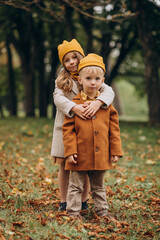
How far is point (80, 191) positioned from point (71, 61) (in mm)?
1428

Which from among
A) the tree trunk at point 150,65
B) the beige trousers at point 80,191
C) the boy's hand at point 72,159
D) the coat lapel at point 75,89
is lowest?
the beige trousers at point 80,191

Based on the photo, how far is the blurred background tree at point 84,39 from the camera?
35.1 feet

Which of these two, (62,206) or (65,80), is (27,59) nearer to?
(65,80)

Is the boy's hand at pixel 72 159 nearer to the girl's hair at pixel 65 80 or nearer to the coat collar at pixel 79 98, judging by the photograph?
the coat collar at pixel 79 98

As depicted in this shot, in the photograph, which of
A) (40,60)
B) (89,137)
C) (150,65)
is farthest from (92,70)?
(40,60)

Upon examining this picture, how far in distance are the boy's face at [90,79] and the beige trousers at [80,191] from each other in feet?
2.98

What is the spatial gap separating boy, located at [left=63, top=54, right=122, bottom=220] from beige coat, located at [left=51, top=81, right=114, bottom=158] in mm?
101

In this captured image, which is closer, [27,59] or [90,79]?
[90,79]

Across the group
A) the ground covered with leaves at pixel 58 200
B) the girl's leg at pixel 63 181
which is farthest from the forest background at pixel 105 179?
the girl's leg at pixel 63 181

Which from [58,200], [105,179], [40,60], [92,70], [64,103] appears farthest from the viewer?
[40,60]

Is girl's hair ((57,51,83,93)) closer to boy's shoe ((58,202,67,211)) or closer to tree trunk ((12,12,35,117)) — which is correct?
boy's shoe ((58,202,67,211))

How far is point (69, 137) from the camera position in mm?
2938

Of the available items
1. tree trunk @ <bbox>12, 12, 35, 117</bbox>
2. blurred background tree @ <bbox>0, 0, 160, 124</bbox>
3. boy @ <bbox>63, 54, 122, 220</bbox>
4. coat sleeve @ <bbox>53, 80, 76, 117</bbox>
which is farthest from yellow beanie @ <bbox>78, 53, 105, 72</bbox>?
tree trunk @ <bbox>12, 12, 35, 117</bbox>

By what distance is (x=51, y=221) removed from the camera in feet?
9.93
